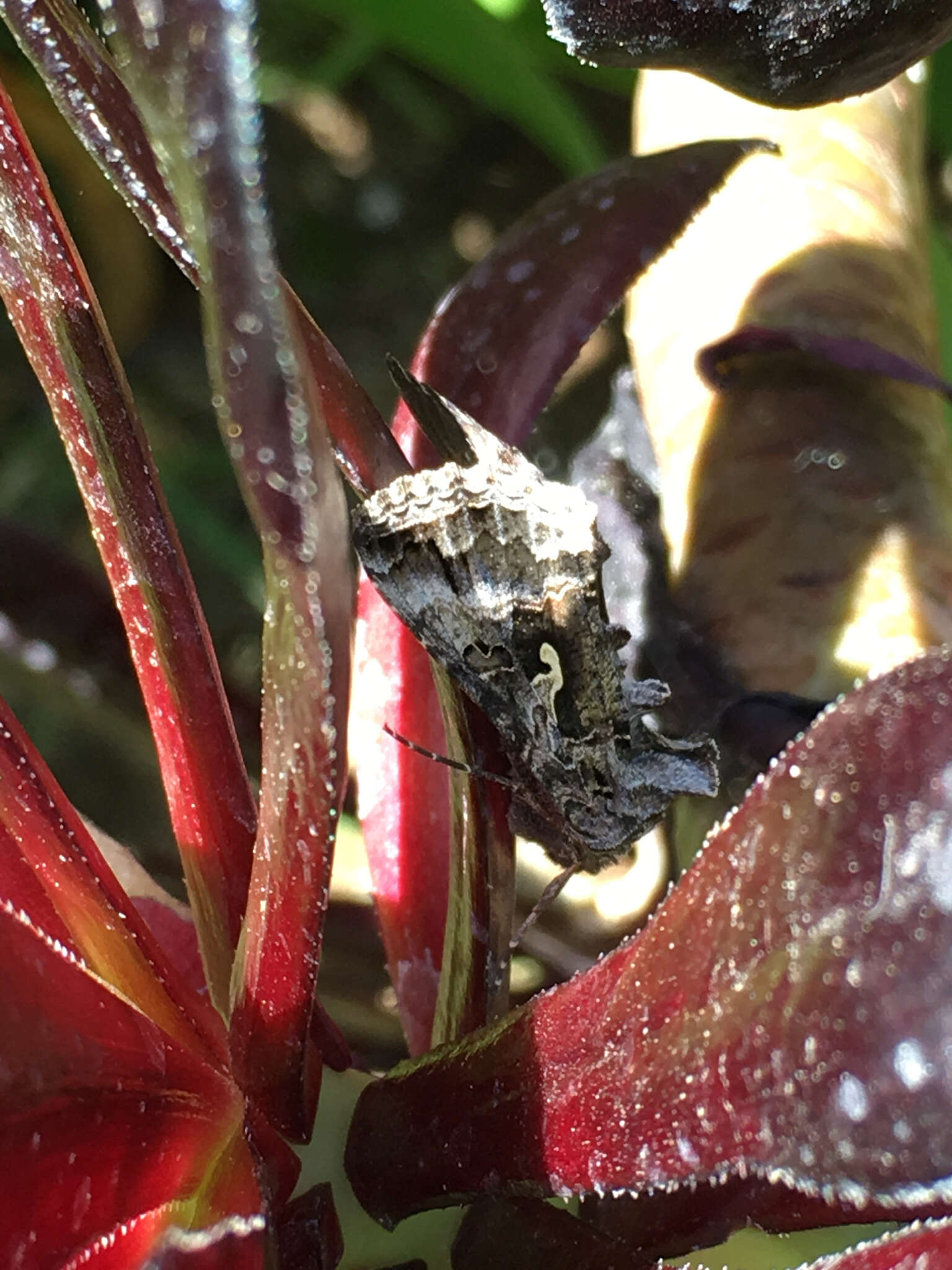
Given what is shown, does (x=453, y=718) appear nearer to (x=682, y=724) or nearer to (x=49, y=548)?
(x=682, y=724)

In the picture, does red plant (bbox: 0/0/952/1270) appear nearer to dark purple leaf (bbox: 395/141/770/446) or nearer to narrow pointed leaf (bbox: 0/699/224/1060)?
narrow pointed leaf (bbox: 0/699/224/1060)

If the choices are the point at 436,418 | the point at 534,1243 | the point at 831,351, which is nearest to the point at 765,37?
the point at 436,418

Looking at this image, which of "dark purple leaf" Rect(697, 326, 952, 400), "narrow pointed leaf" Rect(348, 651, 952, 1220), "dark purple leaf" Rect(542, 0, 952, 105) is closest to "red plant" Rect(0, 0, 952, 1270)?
"narrow pointed leaf" Rect(348, 651, 952, 1220)

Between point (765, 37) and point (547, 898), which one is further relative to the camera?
point (547, 898)

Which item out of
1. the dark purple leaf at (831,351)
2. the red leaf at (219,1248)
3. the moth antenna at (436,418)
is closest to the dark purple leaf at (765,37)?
the moth antenna at (436,418)

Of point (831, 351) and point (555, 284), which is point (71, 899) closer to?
point (555, 284)
